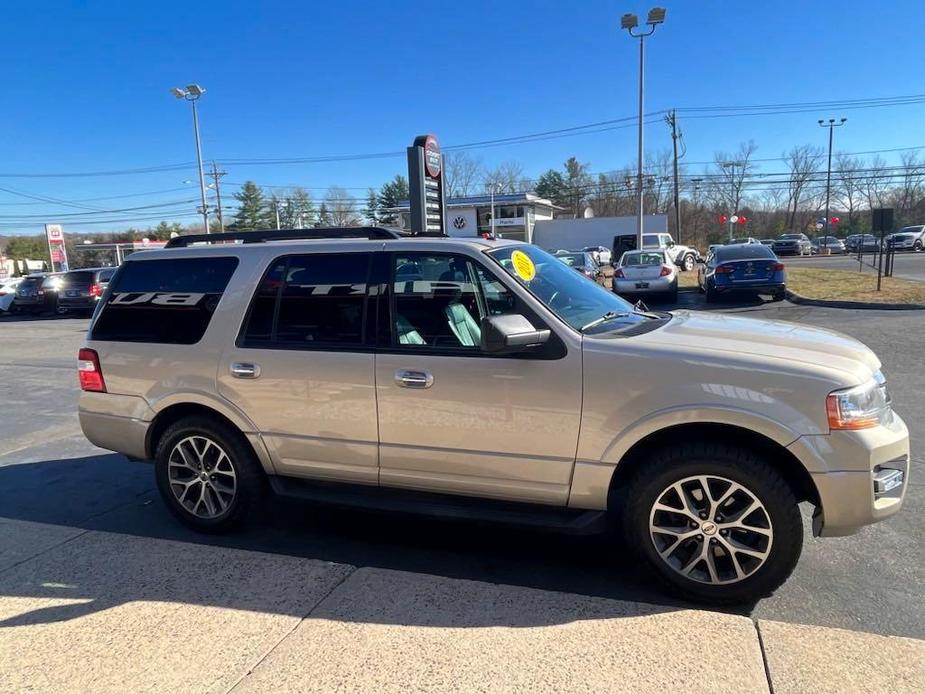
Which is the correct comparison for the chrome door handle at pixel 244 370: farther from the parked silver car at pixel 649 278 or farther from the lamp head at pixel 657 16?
the lamp head at pixel 657 16

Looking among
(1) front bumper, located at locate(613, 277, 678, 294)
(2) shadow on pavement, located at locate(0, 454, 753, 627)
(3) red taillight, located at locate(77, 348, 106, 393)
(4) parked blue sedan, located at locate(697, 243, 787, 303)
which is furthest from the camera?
(1) front bumper, located at locate(613, 277, 678, 294)

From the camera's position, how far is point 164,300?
413 centimetres

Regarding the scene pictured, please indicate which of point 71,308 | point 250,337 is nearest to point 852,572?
point 250,337

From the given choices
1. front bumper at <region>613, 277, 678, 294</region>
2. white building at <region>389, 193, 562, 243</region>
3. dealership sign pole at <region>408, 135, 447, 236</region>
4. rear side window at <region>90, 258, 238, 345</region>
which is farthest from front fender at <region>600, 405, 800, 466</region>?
white building at <region>389, 193, 562, 243</region>

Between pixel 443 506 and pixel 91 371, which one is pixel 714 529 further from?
pixel 91 371

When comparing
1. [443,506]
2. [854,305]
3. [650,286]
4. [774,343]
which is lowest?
[854,305]

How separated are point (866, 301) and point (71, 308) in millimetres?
25273

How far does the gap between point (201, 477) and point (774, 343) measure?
11.6 feet

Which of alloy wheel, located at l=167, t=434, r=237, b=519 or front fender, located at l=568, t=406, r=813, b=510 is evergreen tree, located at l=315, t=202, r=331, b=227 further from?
front fender, located at l=568, t=406, r=813, b=510

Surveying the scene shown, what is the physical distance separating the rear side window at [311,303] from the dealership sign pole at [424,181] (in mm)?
5654

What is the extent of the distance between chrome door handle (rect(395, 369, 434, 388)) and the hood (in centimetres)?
119

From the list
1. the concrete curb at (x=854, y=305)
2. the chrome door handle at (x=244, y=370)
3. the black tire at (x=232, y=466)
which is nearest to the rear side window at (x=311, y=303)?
the chrome door handle at (x=244, y=370)

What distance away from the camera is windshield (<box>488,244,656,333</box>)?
349cm

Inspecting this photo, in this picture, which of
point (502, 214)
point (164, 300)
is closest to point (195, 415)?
point (164, 300)
